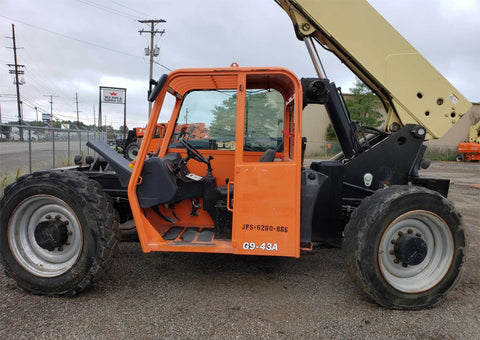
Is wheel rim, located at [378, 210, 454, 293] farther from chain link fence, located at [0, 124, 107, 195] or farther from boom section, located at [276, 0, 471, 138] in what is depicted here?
chain link fence, located at [0, 124, 107, 195]

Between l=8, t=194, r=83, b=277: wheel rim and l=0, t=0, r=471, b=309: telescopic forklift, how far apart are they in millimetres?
12

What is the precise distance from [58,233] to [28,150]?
24.6 feet

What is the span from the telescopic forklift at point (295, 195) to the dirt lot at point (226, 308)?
22 centimetres

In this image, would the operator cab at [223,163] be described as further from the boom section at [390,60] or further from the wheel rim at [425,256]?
A: the wheel rim at [425,256]

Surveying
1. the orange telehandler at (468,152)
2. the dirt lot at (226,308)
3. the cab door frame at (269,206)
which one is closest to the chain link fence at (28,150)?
the dirt lot at (226,308)

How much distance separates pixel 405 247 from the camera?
298 centimetres

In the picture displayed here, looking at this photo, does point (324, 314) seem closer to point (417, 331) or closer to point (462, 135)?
point (417, 331)

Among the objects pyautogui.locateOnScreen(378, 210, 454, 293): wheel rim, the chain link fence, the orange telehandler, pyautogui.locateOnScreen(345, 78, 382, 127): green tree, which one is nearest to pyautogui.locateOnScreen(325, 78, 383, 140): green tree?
pyautogui.locateOnScreen(345, 78, 382, 127): green tree

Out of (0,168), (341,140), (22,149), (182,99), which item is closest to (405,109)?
(341,140)

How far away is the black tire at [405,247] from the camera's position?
9.56 ft

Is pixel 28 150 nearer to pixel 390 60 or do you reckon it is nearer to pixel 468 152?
pixel 390 60

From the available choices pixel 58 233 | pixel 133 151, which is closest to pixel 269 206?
pixel 58 233

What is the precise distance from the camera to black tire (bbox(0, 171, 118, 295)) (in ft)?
9.96

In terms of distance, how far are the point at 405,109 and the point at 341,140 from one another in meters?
0.79
